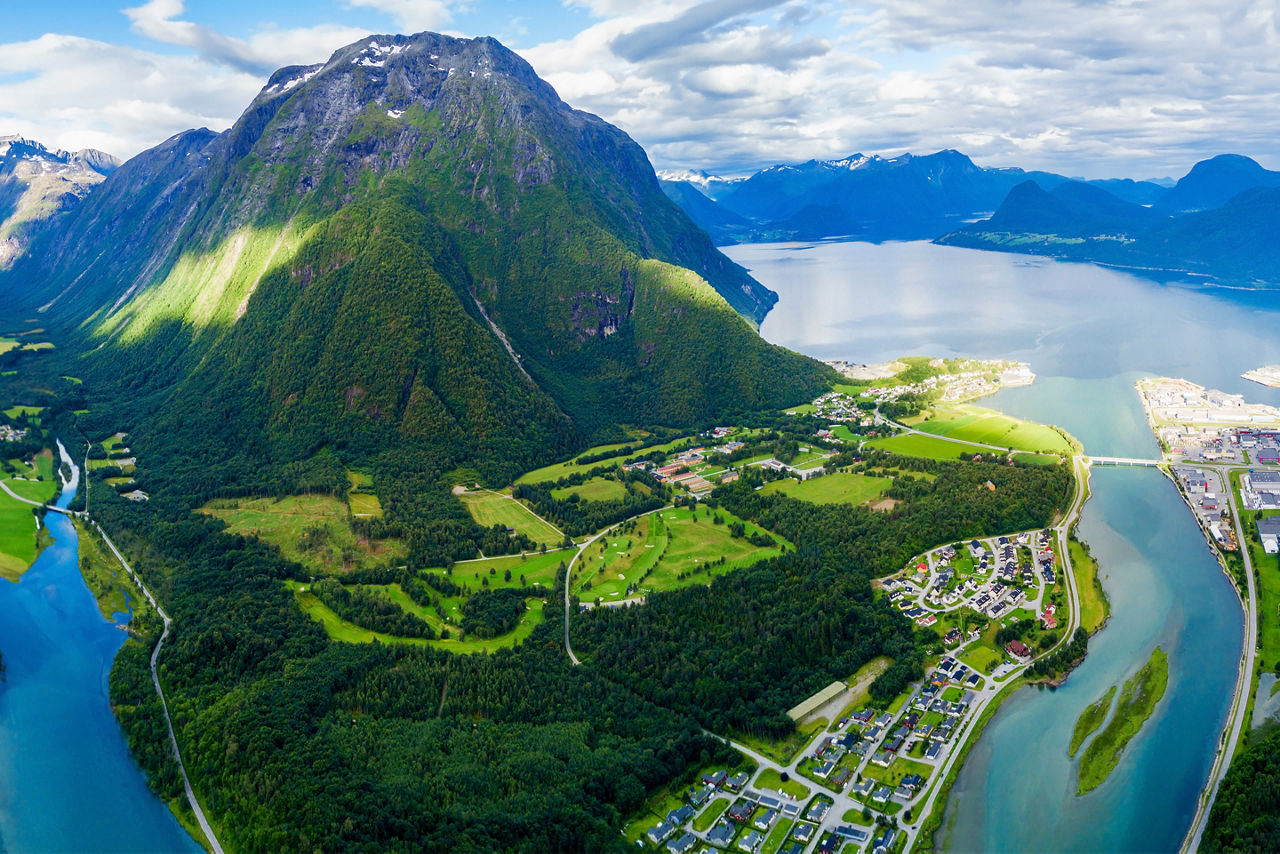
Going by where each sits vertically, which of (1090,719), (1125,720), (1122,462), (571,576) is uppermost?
(571,576)

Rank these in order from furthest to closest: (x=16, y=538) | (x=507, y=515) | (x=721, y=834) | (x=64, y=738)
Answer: (x=507, y=515)
(x=16, y=538)
(x=64, y=738)
(x=721, y=834)

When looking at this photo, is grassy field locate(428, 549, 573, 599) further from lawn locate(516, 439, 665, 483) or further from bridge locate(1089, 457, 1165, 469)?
bridge locate(1089, 457, 1165, 469)

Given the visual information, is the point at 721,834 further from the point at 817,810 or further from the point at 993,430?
the point at 993,430

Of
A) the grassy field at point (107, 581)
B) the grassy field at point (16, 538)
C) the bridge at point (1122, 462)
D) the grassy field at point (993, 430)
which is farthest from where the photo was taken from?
the grassy field at point (993, 430)

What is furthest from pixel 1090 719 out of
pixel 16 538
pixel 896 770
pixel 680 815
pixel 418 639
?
pixel 16 538

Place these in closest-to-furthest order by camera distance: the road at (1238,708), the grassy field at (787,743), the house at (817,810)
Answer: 1. the house at (817,810)
2. the road at (1238,708)
3. the grassy field at (787,743)

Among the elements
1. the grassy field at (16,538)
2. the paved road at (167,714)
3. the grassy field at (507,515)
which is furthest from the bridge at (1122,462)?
the grassy field at (16,538)

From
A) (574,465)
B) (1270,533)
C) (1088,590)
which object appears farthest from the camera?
(574,465)

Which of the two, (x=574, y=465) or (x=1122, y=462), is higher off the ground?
(x=574, y=465)

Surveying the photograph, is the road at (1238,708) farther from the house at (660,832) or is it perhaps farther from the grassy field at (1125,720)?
the house at (660,832)
